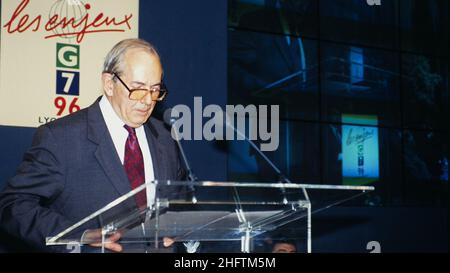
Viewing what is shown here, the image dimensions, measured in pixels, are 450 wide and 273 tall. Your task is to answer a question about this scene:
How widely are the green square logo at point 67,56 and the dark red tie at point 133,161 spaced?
4.40 feet

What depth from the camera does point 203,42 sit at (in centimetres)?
445

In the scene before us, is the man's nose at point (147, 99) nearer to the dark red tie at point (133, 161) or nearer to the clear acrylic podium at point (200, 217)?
the dark red tie at point (133, 161)

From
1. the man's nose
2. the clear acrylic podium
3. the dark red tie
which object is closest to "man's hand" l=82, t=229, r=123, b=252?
the clear acrylic podium

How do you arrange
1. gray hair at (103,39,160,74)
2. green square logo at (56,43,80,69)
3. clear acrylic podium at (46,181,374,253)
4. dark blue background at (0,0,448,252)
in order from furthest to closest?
1. dark blue background at (0,0,448,252)
2. green square logo at (56,43,80,69)
3. gray hair at (103,39,160,74)
4. clear acrylic podium at (46,181,374,253)

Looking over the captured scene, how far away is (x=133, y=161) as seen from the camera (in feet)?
8.01

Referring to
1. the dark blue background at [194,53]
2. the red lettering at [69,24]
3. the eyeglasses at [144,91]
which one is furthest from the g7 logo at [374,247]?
the eyeglasses at [144,91]

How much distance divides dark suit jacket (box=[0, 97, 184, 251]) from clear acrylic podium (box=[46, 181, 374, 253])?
34 centimetres

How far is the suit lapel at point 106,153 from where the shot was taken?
231cm

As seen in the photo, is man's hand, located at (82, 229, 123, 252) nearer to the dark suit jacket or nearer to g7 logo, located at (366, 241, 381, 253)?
the dark suit jacket

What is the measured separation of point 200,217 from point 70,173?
0.76 meters

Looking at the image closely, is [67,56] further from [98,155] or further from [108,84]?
[98,155]

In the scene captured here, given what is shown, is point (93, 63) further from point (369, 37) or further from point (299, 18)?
point (369, 37)

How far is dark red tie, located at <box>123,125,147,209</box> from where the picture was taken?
2.38 meters
